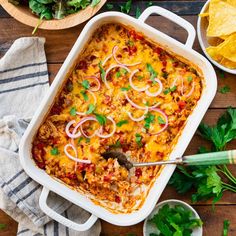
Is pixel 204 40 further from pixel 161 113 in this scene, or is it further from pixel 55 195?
pixel 55 195

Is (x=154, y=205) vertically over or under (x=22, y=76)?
under

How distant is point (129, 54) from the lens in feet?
8.51

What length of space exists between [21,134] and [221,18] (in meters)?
1.08

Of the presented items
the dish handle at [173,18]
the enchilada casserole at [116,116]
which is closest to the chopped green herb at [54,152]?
the enchilada casserole at [116,116]

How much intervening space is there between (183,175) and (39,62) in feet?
2.97

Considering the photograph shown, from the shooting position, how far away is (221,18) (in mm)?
2490

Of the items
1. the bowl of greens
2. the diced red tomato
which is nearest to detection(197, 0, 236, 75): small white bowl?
the diced red tomato

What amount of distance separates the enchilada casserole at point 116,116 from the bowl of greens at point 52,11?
0.13 m

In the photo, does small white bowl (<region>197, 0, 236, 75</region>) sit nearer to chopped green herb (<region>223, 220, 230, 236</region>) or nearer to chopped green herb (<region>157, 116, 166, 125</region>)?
chopped green herb (<region>157, 116, 166, 125</region>)

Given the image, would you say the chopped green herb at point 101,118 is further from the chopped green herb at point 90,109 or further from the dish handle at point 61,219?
the dish handle at point 61,219

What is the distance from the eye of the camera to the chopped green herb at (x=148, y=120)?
2.55 meters

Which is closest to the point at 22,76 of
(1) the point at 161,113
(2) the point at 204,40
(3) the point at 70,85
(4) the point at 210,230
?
(3) the point at 70,85

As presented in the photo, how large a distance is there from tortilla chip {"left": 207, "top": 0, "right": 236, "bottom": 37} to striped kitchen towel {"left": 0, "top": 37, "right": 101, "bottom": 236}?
2.74ft

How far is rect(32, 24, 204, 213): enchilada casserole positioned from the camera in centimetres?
255
